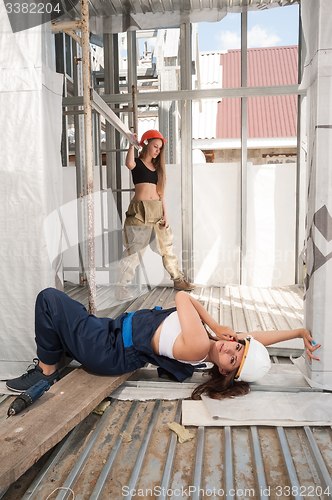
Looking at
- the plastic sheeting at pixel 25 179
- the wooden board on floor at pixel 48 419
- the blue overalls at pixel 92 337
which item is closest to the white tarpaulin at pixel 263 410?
the blue overalls at pixel 92 337

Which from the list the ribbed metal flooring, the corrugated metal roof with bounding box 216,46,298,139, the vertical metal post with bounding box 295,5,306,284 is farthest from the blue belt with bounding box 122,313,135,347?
the corrugated metal roof with bounding box 216,46,298,139

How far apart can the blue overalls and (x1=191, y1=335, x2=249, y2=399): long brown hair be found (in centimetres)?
22

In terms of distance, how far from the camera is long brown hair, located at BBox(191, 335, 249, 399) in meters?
2.18

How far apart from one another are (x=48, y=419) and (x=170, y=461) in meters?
0.58

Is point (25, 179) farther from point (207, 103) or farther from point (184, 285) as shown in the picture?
point (207, 103)

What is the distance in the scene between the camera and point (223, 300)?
4.45 m

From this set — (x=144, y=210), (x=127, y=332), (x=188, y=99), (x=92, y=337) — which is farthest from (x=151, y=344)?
(x=188, y=99)

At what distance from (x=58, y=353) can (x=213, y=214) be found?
3.47 m

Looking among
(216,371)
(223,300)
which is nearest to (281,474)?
(216,371)

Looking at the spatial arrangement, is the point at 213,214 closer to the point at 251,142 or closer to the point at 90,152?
the point at 251,142

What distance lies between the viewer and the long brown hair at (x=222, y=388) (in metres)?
2.18

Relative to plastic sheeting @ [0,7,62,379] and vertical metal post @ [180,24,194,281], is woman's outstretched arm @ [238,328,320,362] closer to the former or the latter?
plastic sheeting @ [0,7,62,379]

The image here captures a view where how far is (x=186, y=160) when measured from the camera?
517 cm

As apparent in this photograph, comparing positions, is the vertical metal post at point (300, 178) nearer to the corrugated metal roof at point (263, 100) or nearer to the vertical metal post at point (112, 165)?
the corrugated metal roof at point (263, 100)
